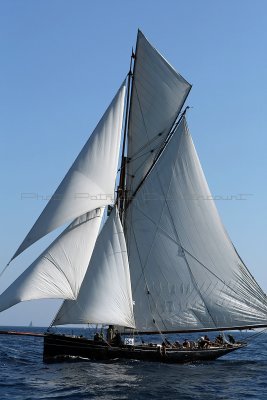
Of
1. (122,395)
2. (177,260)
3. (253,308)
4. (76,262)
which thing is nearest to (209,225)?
(177,260)

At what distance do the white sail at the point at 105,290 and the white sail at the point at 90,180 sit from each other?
247cm

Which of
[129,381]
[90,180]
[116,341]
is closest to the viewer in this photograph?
[129,381]

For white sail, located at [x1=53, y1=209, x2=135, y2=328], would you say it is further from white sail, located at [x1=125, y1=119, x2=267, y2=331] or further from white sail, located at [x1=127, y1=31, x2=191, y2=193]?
white sail, located at [x1=127, y1=31, x2=191, y2=193]

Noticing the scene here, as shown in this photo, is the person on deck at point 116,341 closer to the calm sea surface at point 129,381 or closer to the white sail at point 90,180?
the calm sea surface at point 129,381

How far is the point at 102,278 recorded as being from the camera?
36.0m

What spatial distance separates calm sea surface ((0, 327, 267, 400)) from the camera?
26.5m

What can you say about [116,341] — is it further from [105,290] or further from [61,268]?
[61,268]

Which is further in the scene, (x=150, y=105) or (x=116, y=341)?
(x=150, y=105)

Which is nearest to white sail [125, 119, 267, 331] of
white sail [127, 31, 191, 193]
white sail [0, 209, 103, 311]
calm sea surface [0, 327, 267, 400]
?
calm sea surface [0, 327, 267, 400]

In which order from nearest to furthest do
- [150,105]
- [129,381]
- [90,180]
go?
[129,381], [90,180], [150,105]

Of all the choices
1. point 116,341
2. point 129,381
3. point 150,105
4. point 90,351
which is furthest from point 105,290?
point 150,105

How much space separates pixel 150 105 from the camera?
138ft

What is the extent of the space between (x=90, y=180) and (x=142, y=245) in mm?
5918

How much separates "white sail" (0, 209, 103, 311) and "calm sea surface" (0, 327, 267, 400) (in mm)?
4027
